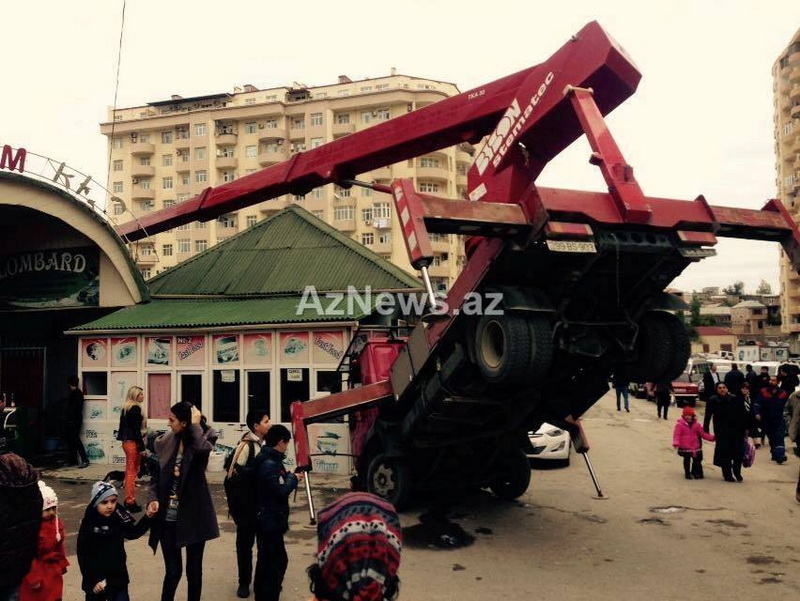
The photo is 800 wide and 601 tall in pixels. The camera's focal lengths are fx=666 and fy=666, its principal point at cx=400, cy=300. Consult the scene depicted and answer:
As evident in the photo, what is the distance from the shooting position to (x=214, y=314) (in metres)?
14.2

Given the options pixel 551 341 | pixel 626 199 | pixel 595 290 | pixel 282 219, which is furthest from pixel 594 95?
pixel 282 219

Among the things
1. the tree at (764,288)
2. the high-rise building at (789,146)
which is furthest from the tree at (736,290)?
the high-rise building at (789,146)

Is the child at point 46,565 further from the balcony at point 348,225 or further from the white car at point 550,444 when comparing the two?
the balcony at point 348,225

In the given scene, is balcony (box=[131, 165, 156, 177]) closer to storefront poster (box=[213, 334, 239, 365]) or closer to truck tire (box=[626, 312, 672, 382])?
storefront poster (box=[213, 334, 239, 365])

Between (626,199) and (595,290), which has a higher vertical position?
(626,199)

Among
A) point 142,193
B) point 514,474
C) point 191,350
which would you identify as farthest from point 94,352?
point 142,193

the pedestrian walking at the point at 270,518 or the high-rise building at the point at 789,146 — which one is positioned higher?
the high-rise building at the point at 789,146

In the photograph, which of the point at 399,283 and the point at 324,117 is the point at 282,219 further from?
the point at 324,117

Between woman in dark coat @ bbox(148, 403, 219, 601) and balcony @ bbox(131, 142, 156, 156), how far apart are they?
72775 millimetres

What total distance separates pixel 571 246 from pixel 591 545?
4123mm

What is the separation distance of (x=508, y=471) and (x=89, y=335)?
9.67 metres

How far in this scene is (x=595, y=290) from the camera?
271 inches

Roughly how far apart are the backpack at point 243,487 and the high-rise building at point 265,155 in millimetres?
53580

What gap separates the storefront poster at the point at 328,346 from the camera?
508 inches
